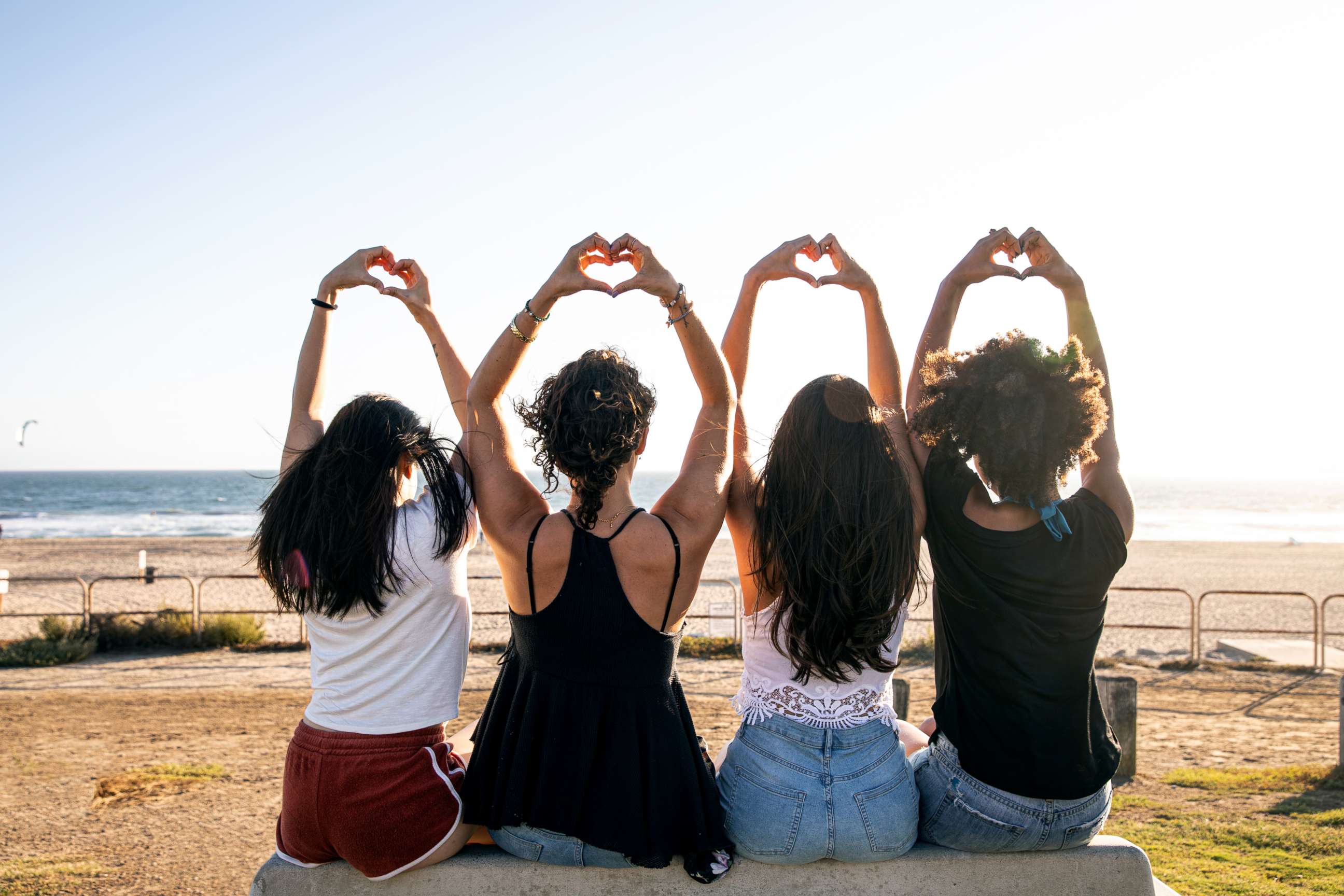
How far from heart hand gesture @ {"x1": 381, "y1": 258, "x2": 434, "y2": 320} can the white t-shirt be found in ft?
2.72

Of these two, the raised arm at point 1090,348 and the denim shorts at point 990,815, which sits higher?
the raised arm at point 1090,348

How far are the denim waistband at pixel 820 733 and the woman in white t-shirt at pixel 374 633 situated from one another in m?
0.86

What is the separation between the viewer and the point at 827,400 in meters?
2.52

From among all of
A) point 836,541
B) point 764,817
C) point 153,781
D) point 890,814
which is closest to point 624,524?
point 836,541

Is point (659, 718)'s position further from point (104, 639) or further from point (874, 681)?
point (104, 639)

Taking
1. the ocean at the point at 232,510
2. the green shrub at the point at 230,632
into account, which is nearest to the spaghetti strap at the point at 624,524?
Answer: the green shrub at the point at 230,632

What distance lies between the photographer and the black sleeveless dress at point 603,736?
7.55 feet

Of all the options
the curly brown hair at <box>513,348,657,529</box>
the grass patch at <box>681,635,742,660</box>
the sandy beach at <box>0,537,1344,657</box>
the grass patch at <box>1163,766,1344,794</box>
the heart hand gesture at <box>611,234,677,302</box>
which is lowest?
the sandy beach at <box>0,537,1344,657</box>

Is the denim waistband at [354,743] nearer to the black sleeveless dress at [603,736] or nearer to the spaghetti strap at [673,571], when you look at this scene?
the black sleeveless dress at [603,736]

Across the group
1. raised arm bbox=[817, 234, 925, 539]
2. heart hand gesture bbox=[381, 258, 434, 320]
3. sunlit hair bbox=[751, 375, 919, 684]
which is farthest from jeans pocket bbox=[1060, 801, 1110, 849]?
heart hand gesture bbox=[381, 258, 434, 320]

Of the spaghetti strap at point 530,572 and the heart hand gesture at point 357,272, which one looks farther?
the heart hand gesture at point 357,272

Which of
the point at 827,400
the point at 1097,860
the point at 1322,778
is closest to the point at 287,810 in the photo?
the point at 827,400

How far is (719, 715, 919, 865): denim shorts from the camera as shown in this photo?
236cm

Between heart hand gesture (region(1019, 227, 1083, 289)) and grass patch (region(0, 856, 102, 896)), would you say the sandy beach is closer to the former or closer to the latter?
grass patch (region(0, 856, 102, 896))
